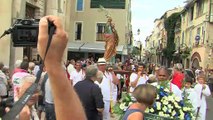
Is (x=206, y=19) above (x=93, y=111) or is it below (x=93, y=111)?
above

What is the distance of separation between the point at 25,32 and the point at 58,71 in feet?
1.81

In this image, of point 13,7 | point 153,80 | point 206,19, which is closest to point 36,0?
point 13,7

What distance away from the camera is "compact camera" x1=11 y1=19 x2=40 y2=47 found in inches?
86.4

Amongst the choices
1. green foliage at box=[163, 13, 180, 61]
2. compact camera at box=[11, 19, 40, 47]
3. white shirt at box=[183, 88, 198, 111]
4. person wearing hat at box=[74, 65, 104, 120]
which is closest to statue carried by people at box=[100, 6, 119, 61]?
white shirt at box=[183, 88, 198, 111]

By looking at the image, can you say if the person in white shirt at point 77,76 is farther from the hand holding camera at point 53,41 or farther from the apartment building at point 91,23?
the apartment building at point 91,23

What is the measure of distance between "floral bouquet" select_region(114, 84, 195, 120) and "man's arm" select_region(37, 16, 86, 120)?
4.05m

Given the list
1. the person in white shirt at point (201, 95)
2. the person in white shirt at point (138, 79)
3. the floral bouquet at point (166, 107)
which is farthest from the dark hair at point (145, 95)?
the person in white shirt at point (138, 79)

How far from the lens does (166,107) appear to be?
235 inches

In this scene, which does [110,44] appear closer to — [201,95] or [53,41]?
[201,95]

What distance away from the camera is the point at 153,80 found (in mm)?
8312

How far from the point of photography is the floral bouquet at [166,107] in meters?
5.88

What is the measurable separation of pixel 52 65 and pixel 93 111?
5.84 meters

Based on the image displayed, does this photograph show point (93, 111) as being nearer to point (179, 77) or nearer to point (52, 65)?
point (179, 77)

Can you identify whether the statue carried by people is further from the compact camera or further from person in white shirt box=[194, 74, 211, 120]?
the compact camera
